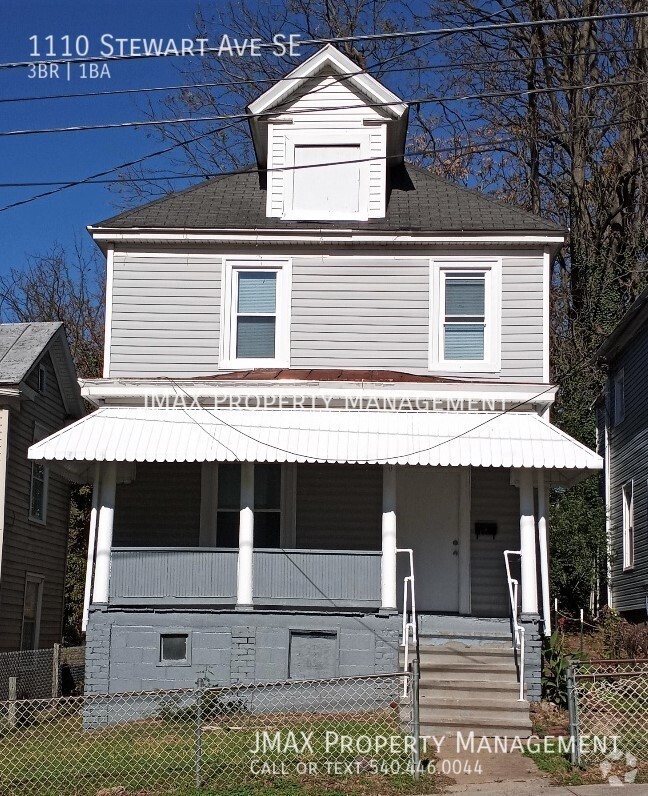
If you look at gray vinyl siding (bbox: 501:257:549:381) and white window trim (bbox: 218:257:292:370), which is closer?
→ gray vinyl siding (bbox: 501:257:549:381)

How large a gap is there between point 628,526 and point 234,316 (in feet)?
33.1

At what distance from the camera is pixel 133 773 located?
10211 millimetres

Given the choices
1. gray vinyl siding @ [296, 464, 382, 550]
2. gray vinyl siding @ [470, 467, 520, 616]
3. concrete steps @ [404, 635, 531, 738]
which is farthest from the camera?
gray vinyl siding @ [296, 464, 382, 550]

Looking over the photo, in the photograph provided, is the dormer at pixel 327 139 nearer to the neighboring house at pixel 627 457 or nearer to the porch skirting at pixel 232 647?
the neighboring house at pixel 627 457

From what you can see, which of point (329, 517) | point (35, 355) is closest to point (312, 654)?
point (329, 517)

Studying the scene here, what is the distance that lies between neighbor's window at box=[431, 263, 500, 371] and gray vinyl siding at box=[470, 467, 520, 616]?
170 cm

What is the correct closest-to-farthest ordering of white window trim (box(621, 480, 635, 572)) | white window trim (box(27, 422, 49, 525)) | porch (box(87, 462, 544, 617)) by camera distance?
porch (box(87, 462, 544, 617)) < white window trim (box(27, 422, 49, 525)) < white window trim (box(621, 480, 635, 572))

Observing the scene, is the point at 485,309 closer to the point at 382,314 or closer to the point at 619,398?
the point at 382,314

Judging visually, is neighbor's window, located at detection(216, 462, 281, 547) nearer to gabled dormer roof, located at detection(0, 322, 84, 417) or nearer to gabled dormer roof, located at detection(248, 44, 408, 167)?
gabled dormer roof, located at detection(0, 322, 84, 417)

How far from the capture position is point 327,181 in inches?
671

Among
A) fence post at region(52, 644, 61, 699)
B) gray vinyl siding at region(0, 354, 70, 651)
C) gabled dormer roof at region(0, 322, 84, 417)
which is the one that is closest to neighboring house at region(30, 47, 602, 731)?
fence post at region(52, 644, 61, 699)

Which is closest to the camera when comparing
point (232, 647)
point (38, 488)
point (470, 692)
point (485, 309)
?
point (470, 692)

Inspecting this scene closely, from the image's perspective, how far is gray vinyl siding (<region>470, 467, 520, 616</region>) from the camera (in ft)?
50.5

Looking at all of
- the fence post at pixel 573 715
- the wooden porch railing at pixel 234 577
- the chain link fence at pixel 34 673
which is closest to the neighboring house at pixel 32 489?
the chain link fence at pixel 34 673
